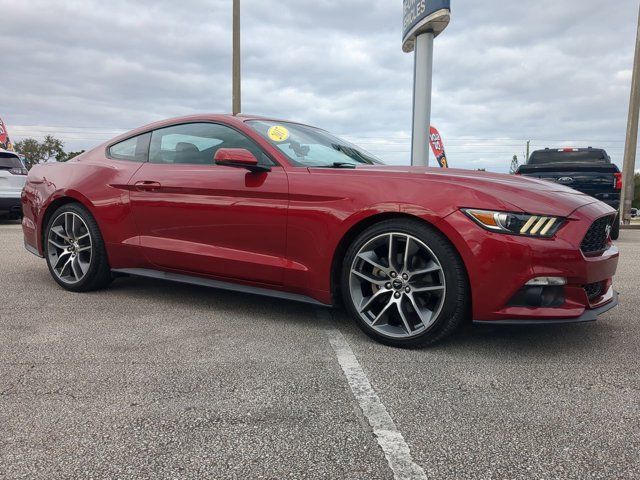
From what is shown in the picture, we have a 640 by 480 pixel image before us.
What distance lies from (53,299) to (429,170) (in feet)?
9.98

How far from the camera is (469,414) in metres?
2.20

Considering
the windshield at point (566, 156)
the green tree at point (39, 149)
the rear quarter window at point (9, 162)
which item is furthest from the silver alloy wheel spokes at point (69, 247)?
the green tree at point (39, 149)

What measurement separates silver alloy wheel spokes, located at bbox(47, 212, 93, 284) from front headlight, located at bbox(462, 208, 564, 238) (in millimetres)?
3108

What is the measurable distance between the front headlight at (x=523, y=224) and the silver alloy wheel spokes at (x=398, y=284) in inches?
14.3

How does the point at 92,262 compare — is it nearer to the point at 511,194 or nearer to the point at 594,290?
the point at 511,194

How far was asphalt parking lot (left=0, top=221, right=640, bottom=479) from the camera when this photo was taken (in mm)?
1822

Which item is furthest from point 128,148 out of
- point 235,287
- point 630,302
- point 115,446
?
point 630,302

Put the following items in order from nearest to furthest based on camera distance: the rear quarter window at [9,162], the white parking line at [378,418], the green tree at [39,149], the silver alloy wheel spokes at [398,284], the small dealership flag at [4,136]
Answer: the white parking line at [378,418]
the silver alloy wheel spokes at [398,284]
the rear quarter window at [9,162]
the small dealership flag at [4,136]
the green tree at [39,149]

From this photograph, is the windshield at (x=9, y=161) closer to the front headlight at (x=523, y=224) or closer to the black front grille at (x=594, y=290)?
the front headlight at (x=523, y=224)

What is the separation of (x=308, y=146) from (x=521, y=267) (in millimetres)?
1777

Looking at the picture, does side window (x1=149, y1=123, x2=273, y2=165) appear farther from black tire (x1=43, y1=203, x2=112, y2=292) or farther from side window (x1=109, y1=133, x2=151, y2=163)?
black tire (x1=43, y1=203, x2=112, y2=292)

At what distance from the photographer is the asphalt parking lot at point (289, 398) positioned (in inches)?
71.7

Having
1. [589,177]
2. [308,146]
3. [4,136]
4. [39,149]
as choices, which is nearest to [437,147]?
[589,177]

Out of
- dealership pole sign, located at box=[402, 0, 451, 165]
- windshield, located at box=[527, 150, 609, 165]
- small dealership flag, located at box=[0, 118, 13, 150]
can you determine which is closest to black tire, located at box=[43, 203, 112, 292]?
dealership pole sign, located at box=[402, 0, 451, 165]
